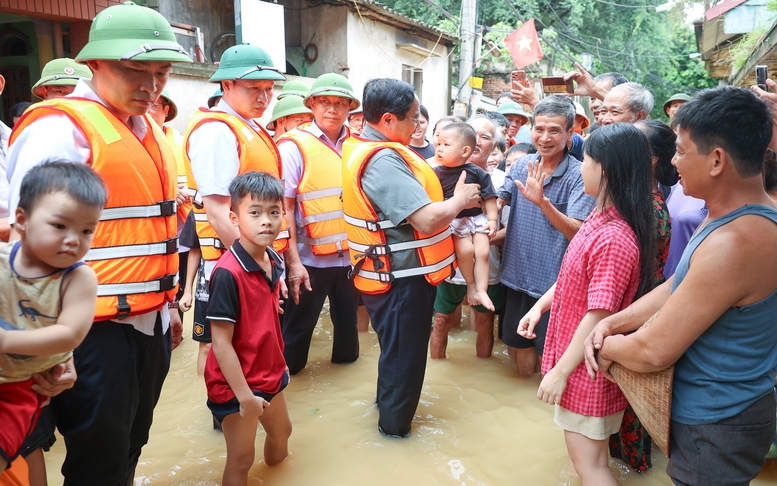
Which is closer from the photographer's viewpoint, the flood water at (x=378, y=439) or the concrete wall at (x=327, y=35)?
the flood water at (x=378, y=439)

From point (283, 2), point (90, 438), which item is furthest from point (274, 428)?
point (283, 2)

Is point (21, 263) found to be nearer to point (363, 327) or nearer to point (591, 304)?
point (591, 304)

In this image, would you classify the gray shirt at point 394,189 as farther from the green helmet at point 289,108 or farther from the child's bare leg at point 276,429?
the green helmet at point 289,108

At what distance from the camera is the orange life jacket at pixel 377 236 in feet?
10.7

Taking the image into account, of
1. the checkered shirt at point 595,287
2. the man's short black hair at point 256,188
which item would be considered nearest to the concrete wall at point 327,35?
the man's short black hair at point 256,188

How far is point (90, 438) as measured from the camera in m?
2.20

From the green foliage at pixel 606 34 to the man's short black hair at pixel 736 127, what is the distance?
771 inches

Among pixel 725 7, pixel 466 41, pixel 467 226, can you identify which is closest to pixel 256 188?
pixel 467 226

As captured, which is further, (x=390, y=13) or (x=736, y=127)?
(x=390, y=13)

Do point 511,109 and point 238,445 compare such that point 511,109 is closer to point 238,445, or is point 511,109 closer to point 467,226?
point 467,226

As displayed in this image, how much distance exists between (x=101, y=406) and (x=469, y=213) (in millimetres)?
2571

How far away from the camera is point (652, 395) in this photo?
82.7 inches

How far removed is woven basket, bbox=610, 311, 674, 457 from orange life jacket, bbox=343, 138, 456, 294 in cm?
135

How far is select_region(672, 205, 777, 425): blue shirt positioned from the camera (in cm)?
188
